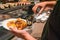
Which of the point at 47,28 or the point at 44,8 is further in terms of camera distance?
the point at 44,8

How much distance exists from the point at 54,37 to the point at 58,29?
32 millimetres

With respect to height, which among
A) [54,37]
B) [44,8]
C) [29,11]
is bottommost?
[29,11]

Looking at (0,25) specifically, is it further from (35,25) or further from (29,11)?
(29,11)

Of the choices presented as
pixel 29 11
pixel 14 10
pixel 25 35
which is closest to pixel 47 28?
pixel 25 35

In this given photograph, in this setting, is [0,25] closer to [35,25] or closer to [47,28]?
[35,25]

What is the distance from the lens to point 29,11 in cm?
181

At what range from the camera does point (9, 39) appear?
1.17 meters

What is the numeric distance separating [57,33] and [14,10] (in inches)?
41.6

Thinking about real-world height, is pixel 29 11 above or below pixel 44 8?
below

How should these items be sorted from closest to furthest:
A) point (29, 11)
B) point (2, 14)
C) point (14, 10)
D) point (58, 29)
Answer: point (58, 29) → point (2, 14) → point (14, 10) → point (29, 11)

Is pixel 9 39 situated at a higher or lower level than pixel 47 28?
lower

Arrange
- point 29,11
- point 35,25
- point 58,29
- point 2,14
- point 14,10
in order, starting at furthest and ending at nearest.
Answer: point 29,11
point 14,10
point 2,14
point 35,25
point 58,29

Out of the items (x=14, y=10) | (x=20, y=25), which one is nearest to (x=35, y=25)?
(x=20, y=25)

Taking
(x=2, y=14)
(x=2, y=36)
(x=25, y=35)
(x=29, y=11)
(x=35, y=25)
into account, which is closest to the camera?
(x=25, y=35)
